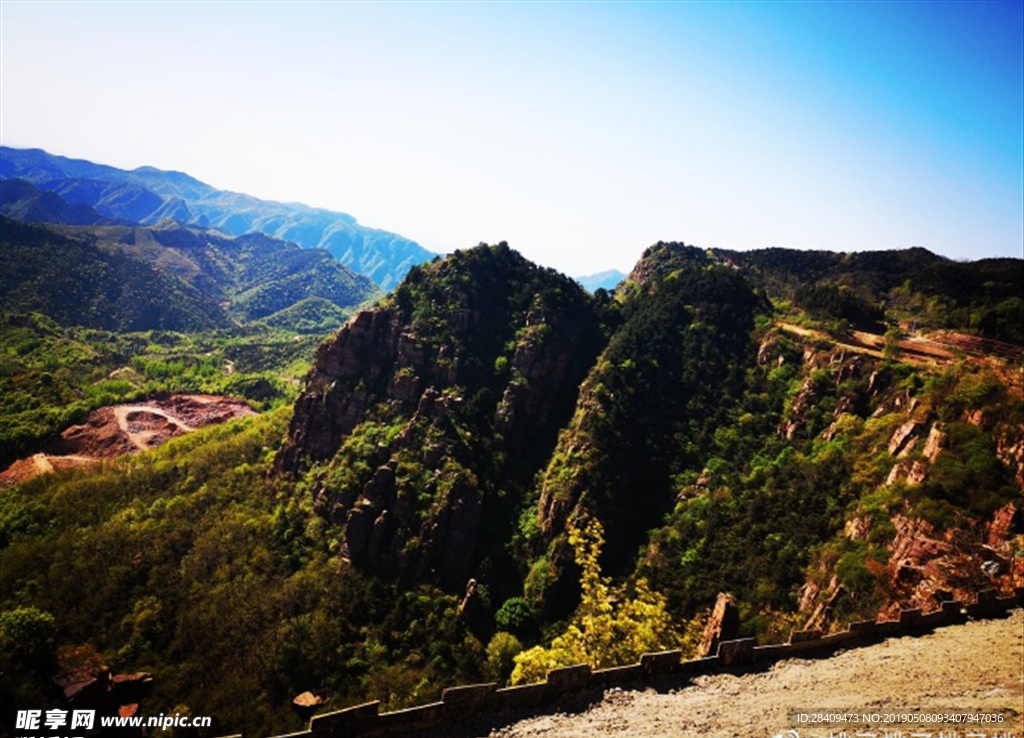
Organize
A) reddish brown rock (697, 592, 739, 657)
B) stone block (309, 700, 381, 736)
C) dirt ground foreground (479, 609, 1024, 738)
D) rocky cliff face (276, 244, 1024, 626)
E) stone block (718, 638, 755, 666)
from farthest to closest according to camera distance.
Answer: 1. rocky cliff face (276, 244, 1024, 626)
2. reddish brown rock (697, 592, 739, 657)
3. stone block (718, 638, 755, 666)
4. dirt ground foreground (479, 609, 1024, 738)
5. stone block (309, 700, 381, 736)

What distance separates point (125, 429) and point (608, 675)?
356 feet

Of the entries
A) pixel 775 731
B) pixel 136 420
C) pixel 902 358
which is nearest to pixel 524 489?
pixel 902 358

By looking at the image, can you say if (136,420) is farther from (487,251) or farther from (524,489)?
(524,489)

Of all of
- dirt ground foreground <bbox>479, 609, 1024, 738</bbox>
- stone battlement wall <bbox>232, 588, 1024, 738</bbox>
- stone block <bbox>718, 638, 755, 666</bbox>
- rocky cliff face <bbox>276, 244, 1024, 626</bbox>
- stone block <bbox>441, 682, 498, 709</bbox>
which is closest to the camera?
stone battlement wall <bbox>232, 588, 1024, 738</bbox>

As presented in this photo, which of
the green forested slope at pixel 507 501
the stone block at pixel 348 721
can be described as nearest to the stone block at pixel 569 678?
the stone block at pixel 348 721

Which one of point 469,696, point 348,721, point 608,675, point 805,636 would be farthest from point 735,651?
point 348,721

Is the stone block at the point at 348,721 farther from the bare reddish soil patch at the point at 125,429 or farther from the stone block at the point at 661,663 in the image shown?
the bare reddish soil patch at the point at 125,429

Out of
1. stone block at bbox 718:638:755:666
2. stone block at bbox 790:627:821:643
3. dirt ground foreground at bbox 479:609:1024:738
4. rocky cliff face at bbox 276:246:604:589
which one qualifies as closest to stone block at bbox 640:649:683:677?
dirt ground foreground at bbox 479:609:1024:738

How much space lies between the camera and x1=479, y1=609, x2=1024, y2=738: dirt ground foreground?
1447cm

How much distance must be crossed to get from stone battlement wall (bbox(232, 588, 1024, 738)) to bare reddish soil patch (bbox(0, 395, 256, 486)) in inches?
3409

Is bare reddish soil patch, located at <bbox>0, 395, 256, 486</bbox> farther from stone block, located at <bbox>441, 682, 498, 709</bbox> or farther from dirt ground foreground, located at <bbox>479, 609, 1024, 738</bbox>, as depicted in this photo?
dirt ground foreground, located at <bbox>479, 609, 1024, 738</bbox>

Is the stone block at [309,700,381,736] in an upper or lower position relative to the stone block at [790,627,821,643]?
lower

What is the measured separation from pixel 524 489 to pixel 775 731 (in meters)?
50.7

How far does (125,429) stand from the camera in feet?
312
